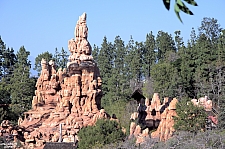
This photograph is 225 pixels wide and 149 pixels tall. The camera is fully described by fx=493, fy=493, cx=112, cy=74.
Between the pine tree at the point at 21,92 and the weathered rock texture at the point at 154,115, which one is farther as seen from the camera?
the pine tree at the point at 21,92

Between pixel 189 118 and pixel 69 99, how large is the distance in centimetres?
875

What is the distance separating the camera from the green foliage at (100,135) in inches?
838

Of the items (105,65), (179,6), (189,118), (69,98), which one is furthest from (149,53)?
(179,6)

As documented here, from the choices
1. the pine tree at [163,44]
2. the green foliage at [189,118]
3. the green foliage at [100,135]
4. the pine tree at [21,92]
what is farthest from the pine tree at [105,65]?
the green foliage at [100,135]

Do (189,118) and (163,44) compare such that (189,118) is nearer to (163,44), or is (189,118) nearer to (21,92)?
Answer: (21,92)

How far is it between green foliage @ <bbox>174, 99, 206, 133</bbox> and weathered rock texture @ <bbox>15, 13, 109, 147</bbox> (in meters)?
5.17

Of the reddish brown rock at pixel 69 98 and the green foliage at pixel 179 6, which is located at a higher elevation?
the reddish brown rock at pixel 69 98

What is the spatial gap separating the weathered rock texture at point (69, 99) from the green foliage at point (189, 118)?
5.17 m

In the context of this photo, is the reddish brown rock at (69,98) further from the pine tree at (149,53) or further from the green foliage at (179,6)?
the green foliage at (179,6)

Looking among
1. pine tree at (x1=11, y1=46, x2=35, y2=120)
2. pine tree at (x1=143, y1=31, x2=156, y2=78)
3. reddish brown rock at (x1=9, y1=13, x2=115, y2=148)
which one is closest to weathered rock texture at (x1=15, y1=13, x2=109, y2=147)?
reddish brown rock at (x1=9, y1=13, x2=115, y2=148)

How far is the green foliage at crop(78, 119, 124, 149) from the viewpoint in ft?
69.9

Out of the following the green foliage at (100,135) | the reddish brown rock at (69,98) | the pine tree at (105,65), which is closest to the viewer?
the green foliage at (100,135)

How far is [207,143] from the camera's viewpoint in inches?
638

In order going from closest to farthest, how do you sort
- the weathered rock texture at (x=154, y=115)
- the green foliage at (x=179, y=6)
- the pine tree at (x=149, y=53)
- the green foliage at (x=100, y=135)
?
the green foliage at (x=179, y=6) < the green foliage at (x=100, y=135) < the weathered rock texture at (x=154, y=115) < the pine tree at (x=149, y=53)
